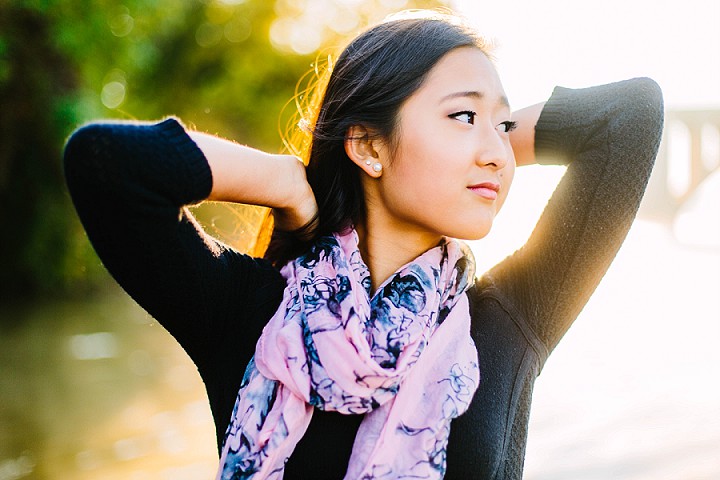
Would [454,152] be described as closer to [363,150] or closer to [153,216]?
[363,150]

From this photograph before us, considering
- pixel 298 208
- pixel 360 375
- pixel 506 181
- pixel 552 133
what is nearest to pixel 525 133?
pixel 552 133

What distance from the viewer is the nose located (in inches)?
53.7

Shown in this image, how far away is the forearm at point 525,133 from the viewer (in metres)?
1.61

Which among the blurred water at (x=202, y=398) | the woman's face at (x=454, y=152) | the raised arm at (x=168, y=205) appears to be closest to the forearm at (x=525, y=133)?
the woman's face at (x=454, y=152)

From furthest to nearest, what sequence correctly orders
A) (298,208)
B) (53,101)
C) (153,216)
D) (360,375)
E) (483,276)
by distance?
(53,101) → (483,276) → (298,208) → (360,375) → (153,216)

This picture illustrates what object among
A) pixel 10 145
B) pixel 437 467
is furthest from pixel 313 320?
pixel 10 145

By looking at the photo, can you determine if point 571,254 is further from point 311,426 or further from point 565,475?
point 565,475

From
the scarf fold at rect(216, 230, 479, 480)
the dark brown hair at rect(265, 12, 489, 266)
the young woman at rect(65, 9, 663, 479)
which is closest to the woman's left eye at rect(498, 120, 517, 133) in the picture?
the young woman at rect(65, 9, 663, 479)

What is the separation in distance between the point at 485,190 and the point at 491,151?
2.7 inches

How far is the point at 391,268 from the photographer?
1.53m

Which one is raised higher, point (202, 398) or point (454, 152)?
point (202, 398)

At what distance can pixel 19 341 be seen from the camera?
573 cm

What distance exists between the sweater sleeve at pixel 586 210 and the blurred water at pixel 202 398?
204cm

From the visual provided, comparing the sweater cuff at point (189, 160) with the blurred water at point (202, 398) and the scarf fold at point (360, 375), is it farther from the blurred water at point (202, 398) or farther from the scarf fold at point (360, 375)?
the blurred water at point (202, 398)
